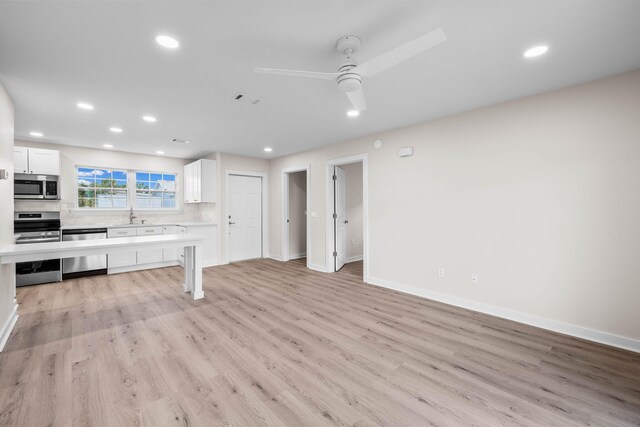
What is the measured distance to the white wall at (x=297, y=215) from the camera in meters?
6.66

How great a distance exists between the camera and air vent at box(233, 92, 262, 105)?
300cm

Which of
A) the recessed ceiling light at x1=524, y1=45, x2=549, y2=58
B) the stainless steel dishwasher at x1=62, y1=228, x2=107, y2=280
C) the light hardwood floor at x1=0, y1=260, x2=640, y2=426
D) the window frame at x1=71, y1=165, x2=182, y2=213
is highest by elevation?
the recessed ceiling light at x1=524, y1=45, x2=549, y2=58

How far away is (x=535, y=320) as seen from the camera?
291 cm

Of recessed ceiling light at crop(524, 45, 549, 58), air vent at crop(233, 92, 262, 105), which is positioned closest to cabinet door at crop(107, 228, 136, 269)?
air vent at crop(233, 92, 262, 105)

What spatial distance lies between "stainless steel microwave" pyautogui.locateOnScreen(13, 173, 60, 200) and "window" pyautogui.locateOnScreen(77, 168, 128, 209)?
663 millimetres

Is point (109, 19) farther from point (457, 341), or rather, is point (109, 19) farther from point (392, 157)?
point (457, 341)

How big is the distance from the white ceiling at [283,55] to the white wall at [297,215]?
3.12 m

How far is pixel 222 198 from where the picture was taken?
603 cm

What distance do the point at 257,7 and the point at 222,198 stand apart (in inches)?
188

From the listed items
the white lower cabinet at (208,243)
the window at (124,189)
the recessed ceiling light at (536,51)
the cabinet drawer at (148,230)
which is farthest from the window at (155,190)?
the recessed ceiling light at (536,51)

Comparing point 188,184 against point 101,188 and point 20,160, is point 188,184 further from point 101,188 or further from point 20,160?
point 20,160

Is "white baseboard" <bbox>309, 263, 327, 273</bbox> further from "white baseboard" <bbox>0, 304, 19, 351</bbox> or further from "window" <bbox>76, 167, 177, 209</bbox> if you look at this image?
"white baseboard" <bbox>0, 304, 19, 351</bbox>

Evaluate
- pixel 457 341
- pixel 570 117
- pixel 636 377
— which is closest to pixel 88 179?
pixel 457 341

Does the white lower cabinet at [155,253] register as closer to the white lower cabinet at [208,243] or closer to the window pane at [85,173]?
the white lower cabinet at [208,243]
